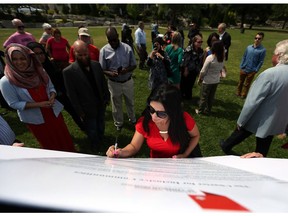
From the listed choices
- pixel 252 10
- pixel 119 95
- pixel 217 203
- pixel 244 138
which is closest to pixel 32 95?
pixel 119 95

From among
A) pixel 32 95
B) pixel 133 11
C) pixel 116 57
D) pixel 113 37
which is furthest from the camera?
pixel 133 11

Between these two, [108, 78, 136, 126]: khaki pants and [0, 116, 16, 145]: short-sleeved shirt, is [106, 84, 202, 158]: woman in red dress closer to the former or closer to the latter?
[0, 116, 16, 145]: short-sleeved shirt

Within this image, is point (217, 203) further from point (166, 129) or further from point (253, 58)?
point (253, 58)

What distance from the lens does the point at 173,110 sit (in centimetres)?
191

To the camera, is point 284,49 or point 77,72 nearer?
point 284,49

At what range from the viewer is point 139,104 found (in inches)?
231

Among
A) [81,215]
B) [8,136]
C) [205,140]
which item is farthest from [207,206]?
[205,140]

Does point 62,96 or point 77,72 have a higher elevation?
point 77,72

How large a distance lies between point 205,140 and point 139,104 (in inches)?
90.2

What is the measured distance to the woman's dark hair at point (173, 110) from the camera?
1.87m

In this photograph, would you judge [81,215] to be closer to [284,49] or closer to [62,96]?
[284,49]

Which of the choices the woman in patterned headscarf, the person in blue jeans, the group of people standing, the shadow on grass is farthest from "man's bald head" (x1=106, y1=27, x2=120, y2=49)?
the shadow on grass

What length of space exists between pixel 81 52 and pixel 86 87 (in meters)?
0.53

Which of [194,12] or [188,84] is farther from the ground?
[188,84]
